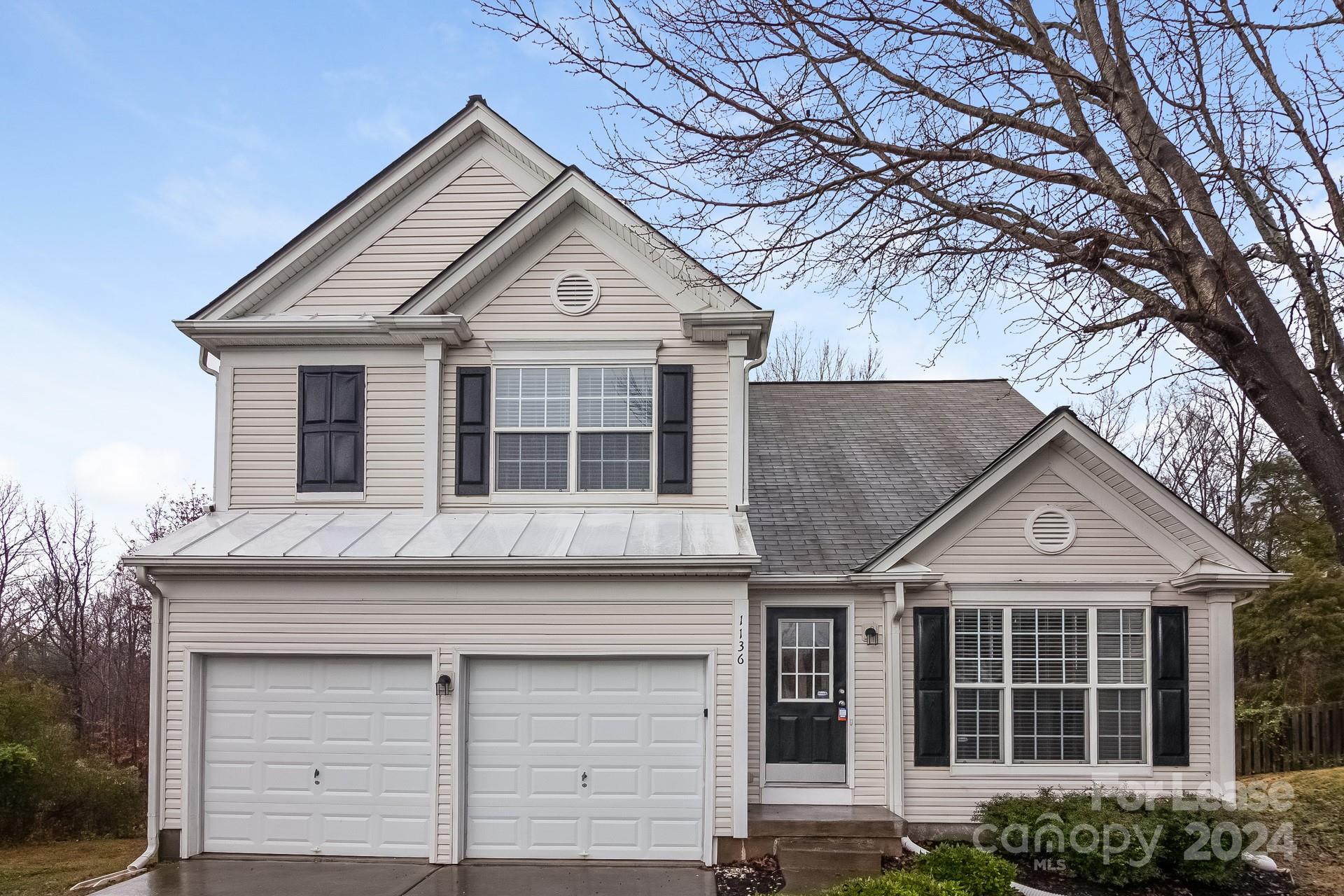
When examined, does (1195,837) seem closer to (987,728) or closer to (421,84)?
(987,728)

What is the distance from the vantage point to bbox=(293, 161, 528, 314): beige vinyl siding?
10.4 metres

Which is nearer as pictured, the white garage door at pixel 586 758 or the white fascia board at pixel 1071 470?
the white garage door at pixel 586 758

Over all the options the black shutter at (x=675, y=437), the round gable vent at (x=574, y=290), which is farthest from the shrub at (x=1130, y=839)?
the round gable vent at (x=574, y=290)

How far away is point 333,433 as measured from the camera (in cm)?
1002

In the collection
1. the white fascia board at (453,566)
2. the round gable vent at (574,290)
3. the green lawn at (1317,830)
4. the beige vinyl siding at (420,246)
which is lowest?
the green lawn at (1317,830)

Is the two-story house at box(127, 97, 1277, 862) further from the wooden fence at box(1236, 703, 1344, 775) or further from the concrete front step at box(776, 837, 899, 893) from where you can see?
the wooden fence at box(1236, 703, 1344, 775)

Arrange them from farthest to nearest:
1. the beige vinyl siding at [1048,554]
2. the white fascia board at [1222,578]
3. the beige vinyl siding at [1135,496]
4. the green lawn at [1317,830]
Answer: the beige vinyl siding at [1048,554] → the beige vinyl siding at [1135,496] → the white fascia board at [1222,578] → the green lawn at [1317,830]

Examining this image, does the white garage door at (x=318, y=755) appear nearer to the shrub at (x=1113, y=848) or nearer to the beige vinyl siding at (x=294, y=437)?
the beige vinyl siding at (x=294, y=437)

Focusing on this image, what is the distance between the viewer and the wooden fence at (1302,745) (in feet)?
44.6

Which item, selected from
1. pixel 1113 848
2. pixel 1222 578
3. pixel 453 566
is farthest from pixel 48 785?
pixel 1222 578

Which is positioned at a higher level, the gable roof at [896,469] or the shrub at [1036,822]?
the gable roof at [896,469]

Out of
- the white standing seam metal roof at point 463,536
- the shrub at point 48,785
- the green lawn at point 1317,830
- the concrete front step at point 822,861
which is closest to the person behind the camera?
the concrete front step at point 822,861

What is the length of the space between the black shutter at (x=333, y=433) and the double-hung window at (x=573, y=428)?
1666 millimetres

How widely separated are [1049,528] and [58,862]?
1202cm
